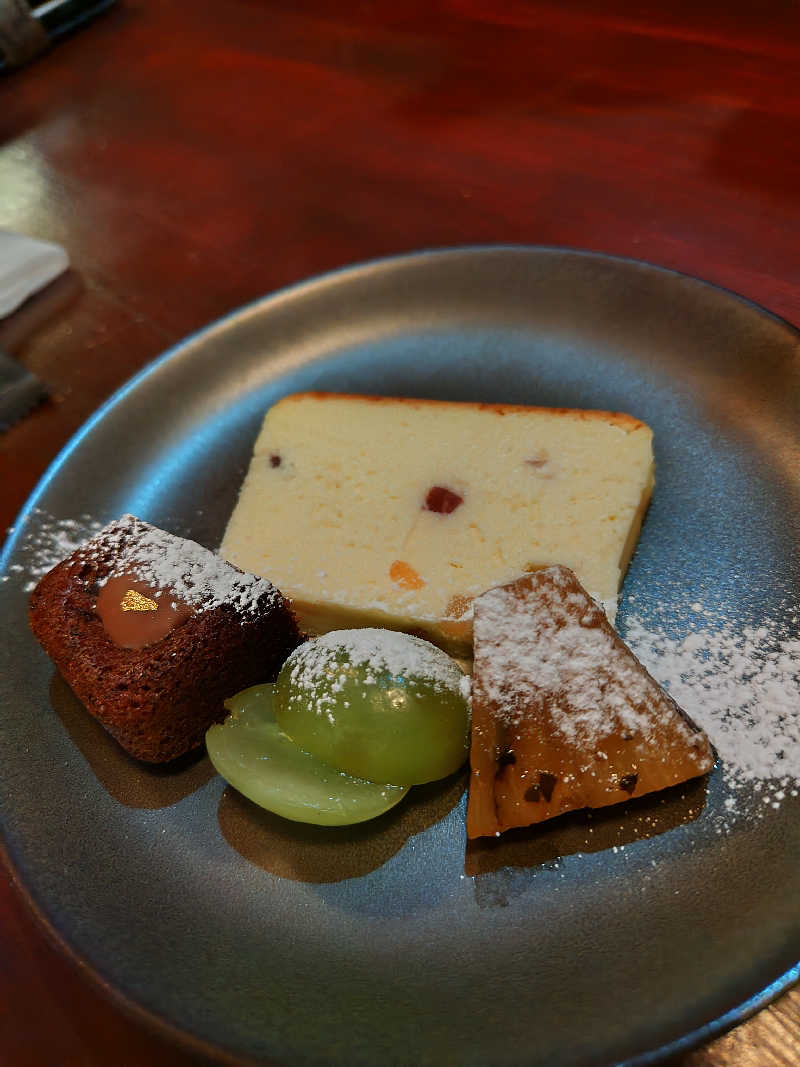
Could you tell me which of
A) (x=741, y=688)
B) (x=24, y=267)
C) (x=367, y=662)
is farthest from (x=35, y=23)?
(x=741, y=688)

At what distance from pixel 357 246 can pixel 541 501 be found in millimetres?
1031

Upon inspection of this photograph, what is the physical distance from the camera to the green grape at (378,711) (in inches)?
47.3

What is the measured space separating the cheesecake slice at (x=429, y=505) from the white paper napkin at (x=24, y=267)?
1032 mm

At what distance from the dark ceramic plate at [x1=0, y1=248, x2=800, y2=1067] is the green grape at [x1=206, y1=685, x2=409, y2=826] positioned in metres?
0.06

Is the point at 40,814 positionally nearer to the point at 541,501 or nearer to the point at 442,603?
the point at 442,603

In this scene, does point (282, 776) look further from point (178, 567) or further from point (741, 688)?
point (741, 688)

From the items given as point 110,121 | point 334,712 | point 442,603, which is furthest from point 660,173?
point 110,121

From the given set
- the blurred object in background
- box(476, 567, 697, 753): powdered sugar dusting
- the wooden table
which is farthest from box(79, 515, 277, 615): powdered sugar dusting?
the blurred object in background

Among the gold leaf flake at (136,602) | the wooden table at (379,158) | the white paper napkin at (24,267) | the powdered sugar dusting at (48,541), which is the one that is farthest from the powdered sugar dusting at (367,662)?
the white paper napkin at (24,267)

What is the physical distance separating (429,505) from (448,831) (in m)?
0.58

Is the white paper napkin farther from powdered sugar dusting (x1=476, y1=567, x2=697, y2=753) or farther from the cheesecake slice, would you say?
powdered sugar dusting (x1=476, y1=567, x2=697, y2=753)

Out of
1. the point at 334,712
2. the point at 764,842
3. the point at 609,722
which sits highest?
the point at 334,712

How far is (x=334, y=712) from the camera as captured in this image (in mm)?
1213

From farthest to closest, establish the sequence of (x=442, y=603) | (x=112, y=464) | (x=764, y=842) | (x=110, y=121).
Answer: (x=110, y=121) → (x=112, y=464) → (x=442, y=603) → (x=764, y=842)
